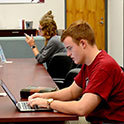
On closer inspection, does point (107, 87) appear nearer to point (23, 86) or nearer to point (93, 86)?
point (93, 86)

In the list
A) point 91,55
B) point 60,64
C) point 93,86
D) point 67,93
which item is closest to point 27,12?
point 60,64

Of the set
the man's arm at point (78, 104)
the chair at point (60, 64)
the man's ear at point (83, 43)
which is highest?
the man's ear at point (83, 43)

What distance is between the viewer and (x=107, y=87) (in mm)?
1871

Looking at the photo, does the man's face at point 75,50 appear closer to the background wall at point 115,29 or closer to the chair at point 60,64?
the chair at point 60,64

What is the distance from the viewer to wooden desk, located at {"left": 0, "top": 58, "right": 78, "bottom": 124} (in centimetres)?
173

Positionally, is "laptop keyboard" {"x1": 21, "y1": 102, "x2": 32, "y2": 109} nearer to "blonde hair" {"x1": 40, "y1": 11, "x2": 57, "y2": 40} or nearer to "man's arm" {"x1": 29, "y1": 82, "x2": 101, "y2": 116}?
"man's arm" {"x1": 29, "y1": 82, "x2": 101, "y2": 116}

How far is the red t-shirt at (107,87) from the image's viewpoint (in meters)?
1.86

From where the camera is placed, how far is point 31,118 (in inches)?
68.1

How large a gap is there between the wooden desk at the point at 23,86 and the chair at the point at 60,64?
0.17 metres

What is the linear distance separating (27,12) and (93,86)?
7.01 metres

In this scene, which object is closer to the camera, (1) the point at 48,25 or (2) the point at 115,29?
(1) the point at 48,25

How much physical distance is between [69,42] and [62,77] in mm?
2055

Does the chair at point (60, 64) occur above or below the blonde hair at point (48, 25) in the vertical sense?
below

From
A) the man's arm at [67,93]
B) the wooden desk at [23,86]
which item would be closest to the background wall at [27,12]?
the wooden desk at [23,86]
